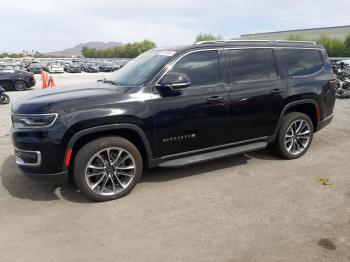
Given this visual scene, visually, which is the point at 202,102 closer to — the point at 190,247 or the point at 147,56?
the point at 147,56

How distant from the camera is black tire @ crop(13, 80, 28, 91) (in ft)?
58.4

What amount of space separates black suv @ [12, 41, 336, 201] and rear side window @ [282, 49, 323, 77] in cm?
2

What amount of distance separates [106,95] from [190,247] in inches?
81.0

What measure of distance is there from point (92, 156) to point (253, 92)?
253cm

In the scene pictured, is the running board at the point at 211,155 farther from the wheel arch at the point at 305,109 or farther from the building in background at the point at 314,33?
the building in background at the point at 314,33

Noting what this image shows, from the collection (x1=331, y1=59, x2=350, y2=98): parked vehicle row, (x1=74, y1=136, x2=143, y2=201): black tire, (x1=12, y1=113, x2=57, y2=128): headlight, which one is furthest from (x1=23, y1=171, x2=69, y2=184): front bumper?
(x1=331, y1=59, x2=350, y2=98): parked vehicle row

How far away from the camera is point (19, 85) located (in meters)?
17.9

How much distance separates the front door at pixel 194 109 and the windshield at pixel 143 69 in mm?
231

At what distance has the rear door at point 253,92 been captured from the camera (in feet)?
16.3

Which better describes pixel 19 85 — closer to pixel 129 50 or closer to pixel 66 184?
pixel 66 184

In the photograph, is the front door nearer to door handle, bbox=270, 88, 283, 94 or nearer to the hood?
the hood

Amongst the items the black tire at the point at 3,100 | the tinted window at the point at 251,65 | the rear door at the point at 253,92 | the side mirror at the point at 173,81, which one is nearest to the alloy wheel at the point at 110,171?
the side mirror at the point at 173,81

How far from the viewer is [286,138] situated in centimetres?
572

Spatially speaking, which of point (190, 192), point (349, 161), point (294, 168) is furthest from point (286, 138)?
point (190, 192)
